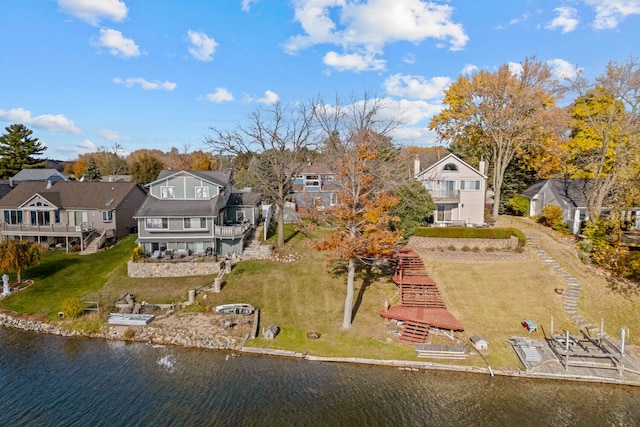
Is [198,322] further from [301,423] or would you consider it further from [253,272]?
[301,423]

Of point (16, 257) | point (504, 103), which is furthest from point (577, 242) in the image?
point (16, 257)

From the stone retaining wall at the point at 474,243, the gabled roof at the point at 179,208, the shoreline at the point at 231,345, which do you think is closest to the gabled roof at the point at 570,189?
the stone retaining wall at the point at 474,243

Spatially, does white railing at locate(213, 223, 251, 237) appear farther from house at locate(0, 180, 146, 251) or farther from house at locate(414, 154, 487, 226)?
house at locate(414, 154, 487, 226)

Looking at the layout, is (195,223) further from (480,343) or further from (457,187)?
(457,187)

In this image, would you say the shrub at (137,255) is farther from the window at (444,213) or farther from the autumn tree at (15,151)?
Answer: the autumn tree at (15,151)

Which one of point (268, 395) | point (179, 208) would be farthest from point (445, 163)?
point (268, 395)
